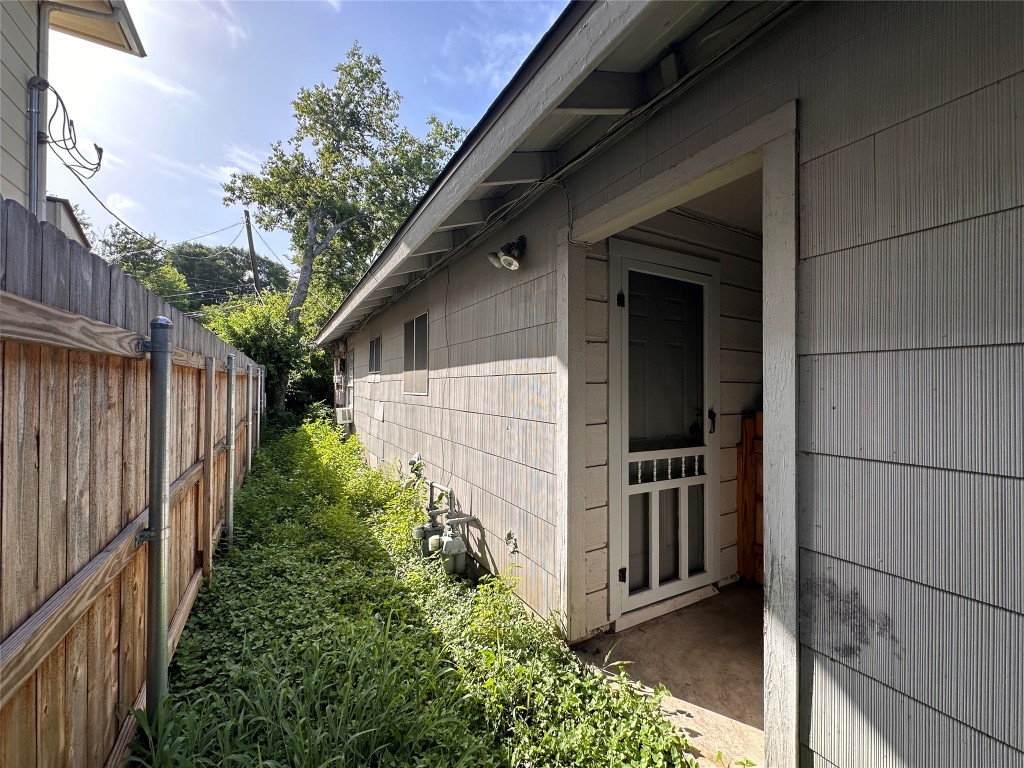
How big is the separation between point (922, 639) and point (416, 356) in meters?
4.89

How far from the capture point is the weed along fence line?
0.92m

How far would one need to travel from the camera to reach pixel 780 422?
1.40 meters

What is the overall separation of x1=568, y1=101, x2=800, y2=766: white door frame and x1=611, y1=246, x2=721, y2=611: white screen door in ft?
3.76

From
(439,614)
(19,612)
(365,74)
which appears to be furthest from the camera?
(365,74)

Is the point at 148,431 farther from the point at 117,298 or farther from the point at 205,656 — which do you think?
the point at 205,656

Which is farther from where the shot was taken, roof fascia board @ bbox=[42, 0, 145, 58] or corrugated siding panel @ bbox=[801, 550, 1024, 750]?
roof fascia board @ bbox=[42, 0, 145, 58]

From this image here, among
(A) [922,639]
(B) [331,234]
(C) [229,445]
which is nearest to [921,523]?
(A) [922,639]

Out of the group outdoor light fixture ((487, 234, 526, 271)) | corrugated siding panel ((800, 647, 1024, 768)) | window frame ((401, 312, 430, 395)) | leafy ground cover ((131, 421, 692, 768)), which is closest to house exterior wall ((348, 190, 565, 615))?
outdoor light fixture ((487, 234, 526, 271))

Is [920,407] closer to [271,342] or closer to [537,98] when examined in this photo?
[537,98]

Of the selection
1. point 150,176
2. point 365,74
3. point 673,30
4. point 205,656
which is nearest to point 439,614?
point 205,656

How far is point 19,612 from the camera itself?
0.95 m

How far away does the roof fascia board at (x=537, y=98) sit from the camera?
4.23 feet

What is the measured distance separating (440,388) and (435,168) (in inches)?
648

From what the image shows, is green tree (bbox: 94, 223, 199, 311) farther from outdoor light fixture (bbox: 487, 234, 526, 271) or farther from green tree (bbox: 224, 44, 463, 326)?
outdoor light fixture (bbox: 487, 234, 526, 271)
